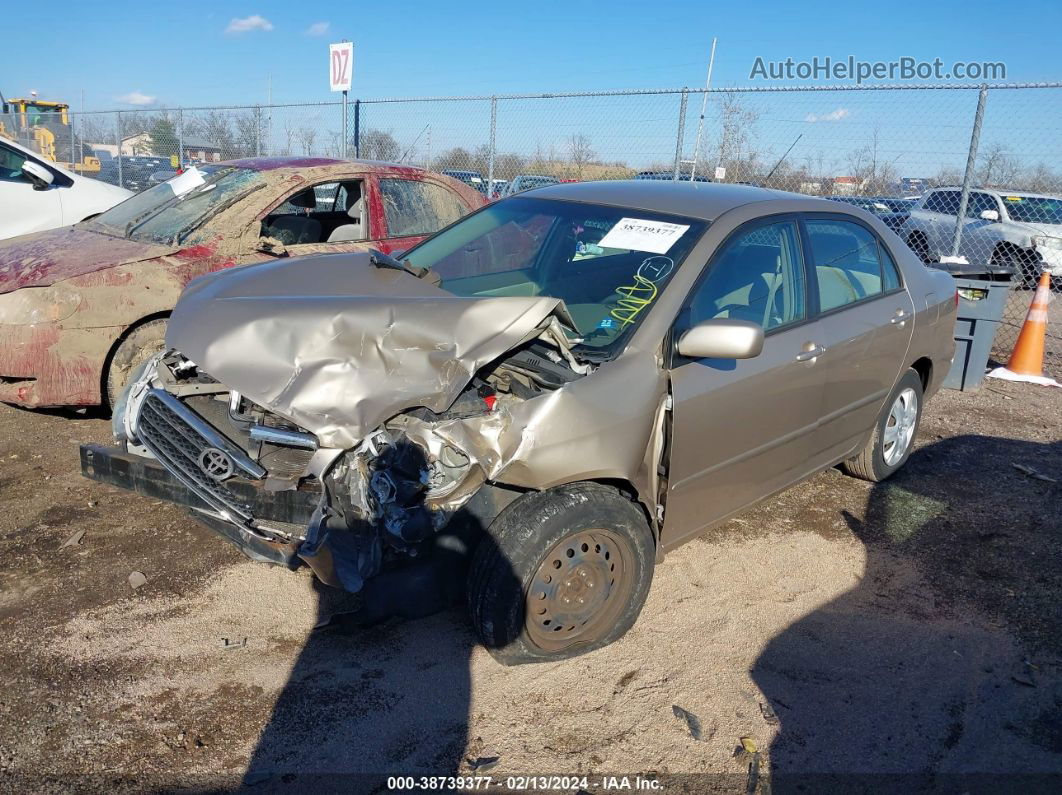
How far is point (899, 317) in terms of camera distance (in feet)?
15.0

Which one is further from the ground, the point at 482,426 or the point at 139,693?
the point at 482,426

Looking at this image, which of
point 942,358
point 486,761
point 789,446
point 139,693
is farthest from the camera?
point 942,358

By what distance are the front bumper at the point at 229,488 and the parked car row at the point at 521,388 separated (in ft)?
0.03

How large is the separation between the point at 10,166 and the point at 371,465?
7875 mm

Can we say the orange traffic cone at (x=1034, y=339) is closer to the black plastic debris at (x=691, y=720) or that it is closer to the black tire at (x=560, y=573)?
the black tire at (x=560, y=573)

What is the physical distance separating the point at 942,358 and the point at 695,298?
8.74 ft

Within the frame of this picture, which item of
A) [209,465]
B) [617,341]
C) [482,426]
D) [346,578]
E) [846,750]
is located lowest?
[846,750]

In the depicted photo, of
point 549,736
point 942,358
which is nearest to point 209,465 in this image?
point 549,736

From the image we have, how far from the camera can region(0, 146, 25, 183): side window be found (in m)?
8.49

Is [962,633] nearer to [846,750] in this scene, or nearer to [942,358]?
[846,750]

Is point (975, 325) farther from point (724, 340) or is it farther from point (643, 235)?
point (724, 340)

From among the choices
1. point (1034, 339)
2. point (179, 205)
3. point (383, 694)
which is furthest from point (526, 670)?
point (1034, 339)

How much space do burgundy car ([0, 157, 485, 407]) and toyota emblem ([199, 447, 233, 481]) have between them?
223 cm

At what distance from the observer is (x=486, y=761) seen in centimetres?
268
